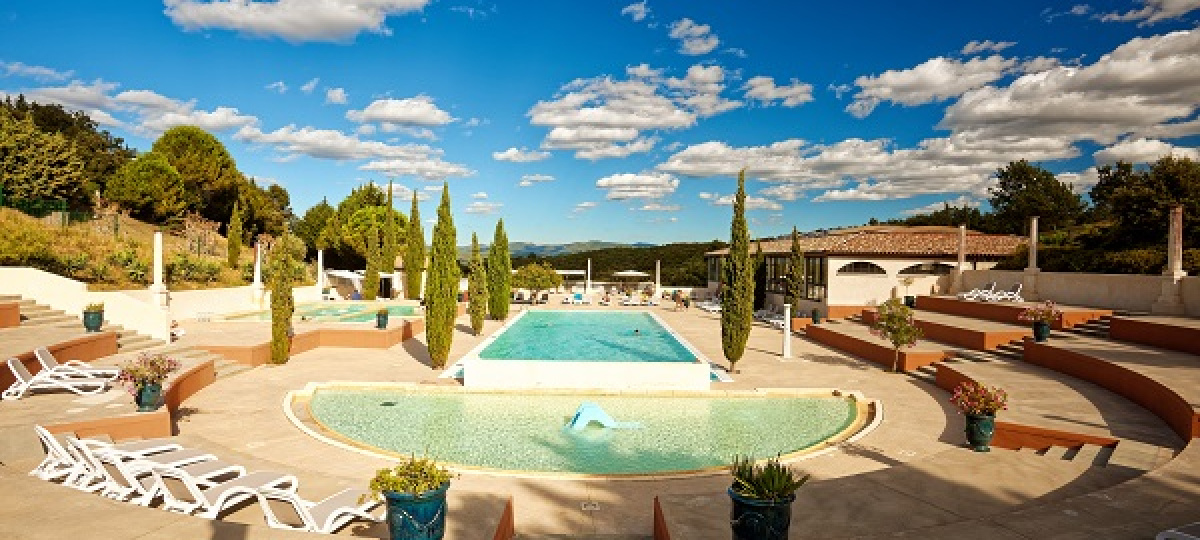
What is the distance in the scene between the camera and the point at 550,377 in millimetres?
15008

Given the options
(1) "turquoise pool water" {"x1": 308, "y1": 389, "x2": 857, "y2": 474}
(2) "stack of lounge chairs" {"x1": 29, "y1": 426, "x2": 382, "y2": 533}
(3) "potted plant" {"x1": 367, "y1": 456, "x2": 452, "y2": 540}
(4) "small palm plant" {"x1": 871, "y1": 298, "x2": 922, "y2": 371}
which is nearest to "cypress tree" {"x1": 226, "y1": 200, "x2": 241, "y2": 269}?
(1) "turquoise pool water" {"x1": 308, "y1": 389, "x2": 857, "y2": 474}

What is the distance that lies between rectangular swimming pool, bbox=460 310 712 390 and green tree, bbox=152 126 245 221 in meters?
33.8

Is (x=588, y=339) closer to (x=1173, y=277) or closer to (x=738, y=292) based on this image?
(x=738, y=292)

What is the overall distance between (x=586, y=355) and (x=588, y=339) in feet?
13.6

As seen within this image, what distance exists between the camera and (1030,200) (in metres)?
59.0

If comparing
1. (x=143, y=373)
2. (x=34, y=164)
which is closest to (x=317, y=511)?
(x=143, y=373)

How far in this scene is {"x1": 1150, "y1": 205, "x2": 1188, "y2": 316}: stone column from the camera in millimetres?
17219

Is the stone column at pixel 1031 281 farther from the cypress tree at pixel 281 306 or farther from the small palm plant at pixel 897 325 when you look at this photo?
the cypress tree at pixel 281 306

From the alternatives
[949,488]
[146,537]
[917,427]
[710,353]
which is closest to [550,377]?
[710,353]

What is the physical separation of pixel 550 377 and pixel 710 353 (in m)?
6.64

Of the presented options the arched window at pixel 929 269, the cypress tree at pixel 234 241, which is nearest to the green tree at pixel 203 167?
the cypress tree at pixel 234 241

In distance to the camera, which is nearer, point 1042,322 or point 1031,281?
point 1042,322

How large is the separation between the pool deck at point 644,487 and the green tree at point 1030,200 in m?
55.7

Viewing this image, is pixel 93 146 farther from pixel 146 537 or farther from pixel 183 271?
pixel 146 537
